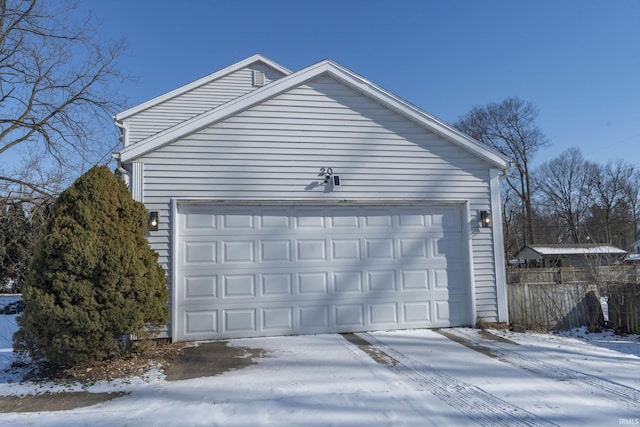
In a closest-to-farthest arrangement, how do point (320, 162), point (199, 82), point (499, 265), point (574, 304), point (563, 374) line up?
point (563, 374) < point (320, 162) < point (499, 265) < point (574, 304) < point (199, 82)

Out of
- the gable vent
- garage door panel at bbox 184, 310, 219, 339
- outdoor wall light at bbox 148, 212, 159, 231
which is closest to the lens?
outdoor wall light at bbox 148, 212, 159, 231

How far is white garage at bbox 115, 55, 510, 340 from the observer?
265 inches

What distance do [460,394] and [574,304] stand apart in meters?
5.38

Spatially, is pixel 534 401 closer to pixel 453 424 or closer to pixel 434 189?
pixel 453 424

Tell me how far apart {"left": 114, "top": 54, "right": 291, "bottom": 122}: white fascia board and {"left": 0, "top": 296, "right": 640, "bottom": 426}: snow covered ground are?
24.2ft

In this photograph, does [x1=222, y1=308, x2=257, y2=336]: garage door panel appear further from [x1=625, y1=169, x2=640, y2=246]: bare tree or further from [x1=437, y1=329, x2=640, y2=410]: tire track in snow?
[x1=625, y1=169, x2=640, y2=246]: bare tree

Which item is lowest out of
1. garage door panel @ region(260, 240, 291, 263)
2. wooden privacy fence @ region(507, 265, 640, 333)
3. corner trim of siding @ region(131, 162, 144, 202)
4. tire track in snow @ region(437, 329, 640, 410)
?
tire track in snow @ region(437, 329, 640, 410)

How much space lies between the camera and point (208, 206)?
22.7 feet

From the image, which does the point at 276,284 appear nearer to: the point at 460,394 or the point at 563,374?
the point at 460,394

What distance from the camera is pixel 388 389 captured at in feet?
14.6

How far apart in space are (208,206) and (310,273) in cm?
201

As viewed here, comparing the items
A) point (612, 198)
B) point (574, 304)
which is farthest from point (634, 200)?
point (574, 304)

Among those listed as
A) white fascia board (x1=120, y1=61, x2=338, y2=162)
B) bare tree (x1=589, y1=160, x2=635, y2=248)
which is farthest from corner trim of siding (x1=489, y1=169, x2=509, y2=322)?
bare tree (x1=589, y1=160, x2=635, y2=248)

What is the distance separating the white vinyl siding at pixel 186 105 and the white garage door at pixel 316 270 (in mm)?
6192
